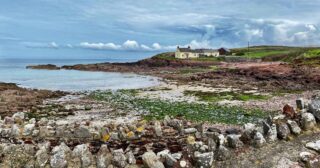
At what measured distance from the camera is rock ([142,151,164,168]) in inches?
341

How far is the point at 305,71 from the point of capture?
5725cm

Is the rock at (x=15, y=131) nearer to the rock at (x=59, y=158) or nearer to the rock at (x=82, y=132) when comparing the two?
the rock at (x=82, y=132)

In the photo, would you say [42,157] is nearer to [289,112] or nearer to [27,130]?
[27,130]

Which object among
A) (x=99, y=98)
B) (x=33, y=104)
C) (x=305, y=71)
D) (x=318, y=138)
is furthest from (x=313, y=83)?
(x=318, y=138)

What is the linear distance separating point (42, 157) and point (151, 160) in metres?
2.95

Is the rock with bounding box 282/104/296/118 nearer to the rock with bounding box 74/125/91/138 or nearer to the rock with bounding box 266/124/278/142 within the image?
the rock with bounding box 266/124/278/142

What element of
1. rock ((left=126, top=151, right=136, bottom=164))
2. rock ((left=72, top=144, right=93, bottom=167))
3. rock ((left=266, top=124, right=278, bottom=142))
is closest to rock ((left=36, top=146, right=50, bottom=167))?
rock ((left=72, top=144, right=93, bottom=167))

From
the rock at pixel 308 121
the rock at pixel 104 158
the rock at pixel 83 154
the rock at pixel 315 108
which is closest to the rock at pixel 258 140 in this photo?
the rock at pixel 308 121

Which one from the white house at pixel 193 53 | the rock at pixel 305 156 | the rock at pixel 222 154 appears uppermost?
the white house at pixel 193 53

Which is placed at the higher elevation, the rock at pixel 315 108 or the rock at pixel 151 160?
the rock at pixel 315 108

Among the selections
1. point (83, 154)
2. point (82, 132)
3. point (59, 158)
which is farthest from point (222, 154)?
point (82, 132)

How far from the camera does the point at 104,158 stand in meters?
9.02

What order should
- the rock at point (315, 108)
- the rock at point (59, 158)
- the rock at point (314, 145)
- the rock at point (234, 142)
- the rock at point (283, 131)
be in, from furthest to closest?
1. the rock at point (315, 108)
2. the rock at point (283, 131)
3. the rock at point (234, 142)
4. the rock at point (314, 145)
5. the rock at point (59, 158)

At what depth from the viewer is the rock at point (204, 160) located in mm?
8836
